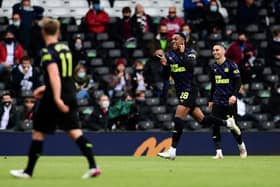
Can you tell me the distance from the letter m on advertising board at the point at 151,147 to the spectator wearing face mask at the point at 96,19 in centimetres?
426

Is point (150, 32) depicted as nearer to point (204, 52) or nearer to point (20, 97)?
point (204, 52)

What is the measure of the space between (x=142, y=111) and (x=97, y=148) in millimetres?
1629

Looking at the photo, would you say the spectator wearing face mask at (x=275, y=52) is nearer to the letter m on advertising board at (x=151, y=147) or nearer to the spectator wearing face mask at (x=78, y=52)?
the letter m on advertising board at (x=151, y=147)

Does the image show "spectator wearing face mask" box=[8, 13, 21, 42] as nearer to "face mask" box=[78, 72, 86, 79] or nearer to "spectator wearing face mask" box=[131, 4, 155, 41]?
"face mask" box=[78, 72, 86, 79]

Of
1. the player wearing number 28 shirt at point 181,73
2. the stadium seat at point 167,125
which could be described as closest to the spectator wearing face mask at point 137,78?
the stadium seat at point 167,125

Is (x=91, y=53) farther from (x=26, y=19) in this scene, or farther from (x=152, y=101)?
(x=152, y=101)

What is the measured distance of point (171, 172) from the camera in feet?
46.9

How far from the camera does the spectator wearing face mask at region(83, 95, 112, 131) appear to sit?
2198 cm

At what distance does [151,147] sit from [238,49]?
13.3 ft

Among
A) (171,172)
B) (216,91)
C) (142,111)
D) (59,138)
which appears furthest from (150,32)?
(171,172)

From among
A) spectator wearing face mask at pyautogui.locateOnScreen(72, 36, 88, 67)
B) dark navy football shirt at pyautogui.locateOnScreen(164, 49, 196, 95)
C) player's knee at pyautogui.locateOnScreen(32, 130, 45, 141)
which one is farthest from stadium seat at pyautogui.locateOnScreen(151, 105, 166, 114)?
player's knee at pyautogui.locateOnScreen(32, 130, 45, 141)

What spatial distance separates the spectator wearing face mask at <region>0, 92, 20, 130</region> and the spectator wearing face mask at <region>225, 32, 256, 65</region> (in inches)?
234

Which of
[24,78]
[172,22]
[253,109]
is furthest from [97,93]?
[253,109]

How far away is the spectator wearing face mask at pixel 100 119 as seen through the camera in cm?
2198
